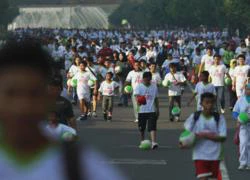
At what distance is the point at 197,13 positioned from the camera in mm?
99875

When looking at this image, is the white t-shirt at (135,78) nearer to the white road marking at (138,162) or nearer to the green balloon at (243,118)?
the white road marking at (138,162)

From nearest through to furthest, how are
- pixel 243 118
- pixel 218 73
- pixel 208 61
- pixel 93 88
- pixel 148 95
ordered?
pixel 243 118, pixel 148 95, pixel 218 73, pixel 93 88, pixel 208 61

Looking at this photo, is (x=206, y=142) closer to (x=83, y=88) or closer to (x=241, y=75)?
(x=241, y=75)

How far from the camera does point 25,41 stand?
2.82m

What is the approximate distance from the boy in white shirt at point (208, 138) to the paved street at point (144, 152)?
1.30 meters

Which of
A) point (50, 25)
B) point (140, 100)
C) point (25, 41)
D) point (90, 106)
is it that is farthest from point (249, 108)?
point (50, 25)

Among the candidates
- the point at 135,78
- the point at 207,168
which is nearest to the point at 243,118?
the point at 207,168

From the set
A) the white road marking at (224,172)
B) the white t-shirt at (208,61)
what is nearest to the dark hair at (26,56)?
the white road marking at (224,172)

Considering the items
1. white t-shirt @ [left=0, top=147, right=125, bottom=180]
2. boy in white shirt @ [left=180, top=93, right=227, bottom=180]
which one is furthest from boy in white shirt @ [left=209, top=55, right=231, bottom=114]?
white t-shirt @ [left=0, top=147, right=125, bottom=180]

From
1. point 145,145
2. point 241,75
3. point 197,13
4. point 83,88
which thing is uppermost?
point 197,13

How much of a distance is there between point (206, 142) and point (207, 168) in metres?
0.38

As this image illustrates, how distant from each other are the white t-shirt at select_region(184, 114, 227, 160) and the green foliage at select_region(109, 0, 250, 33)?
46.6m

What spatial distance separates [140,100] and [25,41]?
15315 millimetres

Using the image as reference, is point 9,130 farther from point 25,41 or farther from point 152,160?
point 152,160
